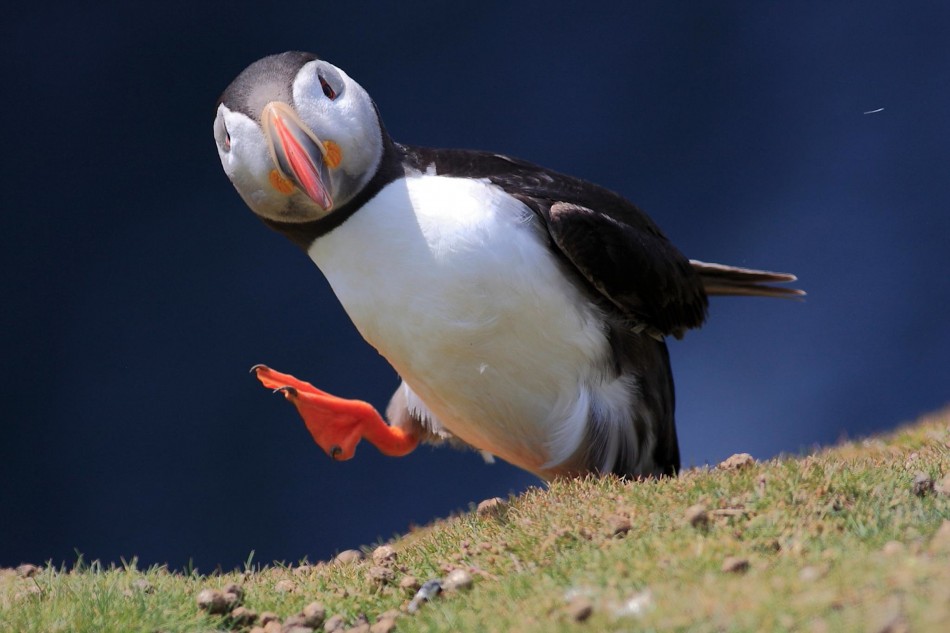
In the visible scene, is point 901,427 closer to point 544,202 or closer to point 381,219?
point 544,202

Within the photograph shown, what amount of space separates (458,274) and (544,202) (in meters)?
0.59

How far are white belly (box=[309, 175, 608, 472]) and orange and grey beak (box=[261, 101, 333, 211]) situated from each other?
0.41 meters

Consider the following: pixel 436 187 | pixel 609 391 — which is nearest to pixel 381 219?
pixel 436 187

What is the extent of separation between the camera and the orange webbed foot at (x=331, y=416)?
6.02m

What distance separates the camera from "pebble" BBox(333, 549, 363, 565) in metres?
4.73

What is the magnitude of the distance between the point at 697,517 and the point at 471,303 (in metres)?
1.74

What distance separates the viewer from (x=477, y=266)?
16.2ft

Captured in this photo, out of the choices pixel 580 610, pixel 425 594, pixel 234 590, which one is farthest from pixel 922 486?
pixel 234 590

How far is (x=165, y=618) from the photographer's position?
3.91 metres

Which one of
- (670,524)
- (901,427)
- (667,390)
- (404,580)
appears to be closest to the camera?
(670,524)

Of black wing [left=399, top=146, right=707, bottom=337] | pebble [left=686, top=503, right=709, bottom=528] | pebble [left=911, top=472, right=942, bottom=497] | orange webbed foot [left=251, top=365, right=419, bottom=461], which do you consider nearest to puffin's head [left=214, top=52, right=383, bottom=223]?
black wing [left=399, top=146, right=707, bottom=337]

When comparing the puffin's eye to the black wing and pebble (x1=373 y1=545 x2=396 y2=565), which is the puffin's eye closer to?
the black wing

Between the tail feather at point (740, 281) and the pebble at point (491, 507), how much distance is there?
7.28ft

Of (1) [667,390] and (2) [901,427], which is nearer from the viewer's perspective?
(1) [667,390]
